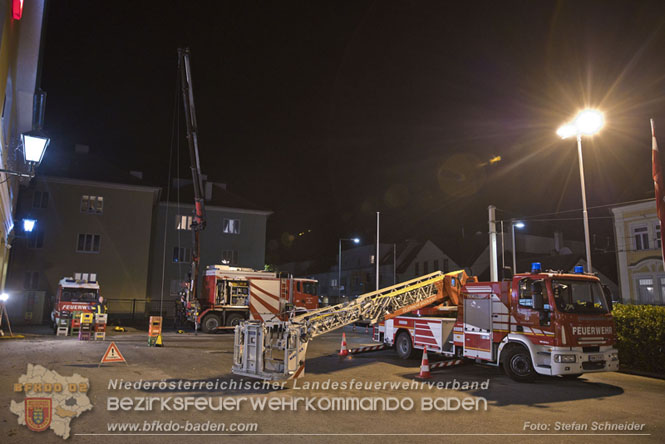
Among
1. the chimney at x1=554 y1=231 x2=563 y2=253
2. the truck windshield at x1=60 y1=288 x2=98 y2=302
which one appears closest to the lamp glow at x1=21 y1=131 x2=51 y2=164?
the truck windshield at x1=60 y1=288 x2=98 y2=302

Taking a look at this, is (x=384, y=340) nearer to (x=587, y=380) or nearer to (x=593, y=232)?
(x=587, y=380)

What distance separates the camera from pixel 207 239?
1457 inches

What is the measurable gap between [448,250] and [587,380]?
1550 inches

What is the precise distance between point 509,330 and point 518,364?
2.45 ft

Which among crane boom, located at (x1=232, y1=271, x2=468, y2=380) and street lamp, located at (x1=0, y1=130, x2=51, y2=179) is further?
crane boom, located at (x1=232, y1=271, x2=468, y2=380)

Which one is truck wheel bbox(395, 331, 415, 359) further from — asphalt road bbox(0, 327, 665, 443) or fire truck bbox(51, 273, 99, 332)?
fire truck bbox(51, 273, 99, 332)

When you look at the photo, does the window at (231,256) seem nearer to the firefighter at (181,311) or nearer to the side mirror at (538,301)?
the firefighter at (181,311)

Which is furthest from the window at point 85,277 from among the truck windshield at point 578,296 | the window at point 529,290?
the truck windshield at point 578,296

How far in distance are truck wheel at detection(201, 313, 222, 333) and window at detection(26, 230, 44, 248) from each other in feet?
47.2

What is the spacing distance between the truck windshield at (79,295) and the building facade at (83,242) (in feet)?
27.3

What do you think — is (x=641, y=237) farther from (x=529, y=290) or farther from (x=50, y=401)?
(x=50, y=401)

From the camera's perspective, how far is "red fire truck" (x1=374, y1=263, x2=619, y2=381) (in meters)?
9.71

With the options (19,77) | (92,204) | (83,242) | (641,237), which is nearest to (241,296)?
(83,242)

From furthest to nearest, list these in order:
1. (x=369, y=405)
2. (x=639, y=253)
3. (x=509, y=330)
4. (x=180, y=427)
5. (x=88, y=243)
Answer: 1. (x=88, y=243)
2. (x=639, y=253)
3. (x=509, y=330)
4. (x=369, y=405)
5. (x=180, y=427)
